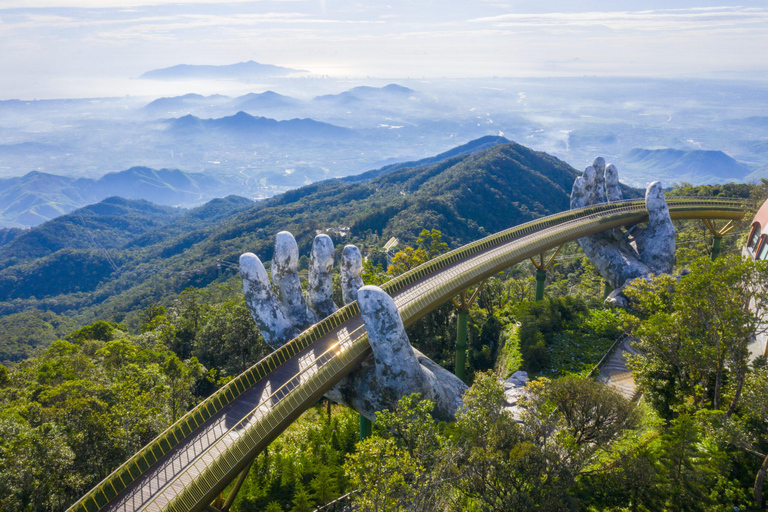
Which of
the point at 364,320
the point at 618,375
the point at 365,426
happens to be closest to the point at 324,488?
the point at 365,426

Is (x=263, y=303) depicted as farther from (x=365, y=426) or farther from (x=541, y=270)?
(x=541, y=270)

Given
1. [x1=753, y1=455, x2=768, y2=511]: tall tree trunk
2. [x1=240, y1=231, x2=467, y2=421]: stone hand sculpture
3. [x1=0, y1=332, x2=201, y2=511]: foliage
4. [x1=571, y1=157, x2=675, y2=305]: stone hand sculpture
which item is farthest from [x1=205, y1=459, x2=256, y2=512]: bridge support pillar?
[x1=571, y1=157, x2=675, y2=305]: stone hand sculpture

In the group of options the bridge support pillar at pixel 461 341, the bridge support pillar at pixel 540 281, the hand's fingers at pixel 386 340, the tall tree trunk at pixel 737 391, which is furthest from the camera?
the bridge support pillar at pixel 540 281

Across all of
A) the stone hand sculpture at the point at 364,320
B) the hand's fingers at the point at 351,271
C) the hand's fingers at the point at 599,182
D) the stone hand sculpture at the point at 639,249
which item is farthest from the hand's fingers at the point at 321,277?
the hand's fingers at the point at 599,182

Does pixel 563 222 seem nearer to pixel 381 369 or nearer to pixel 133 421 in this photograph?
pixel 381 369

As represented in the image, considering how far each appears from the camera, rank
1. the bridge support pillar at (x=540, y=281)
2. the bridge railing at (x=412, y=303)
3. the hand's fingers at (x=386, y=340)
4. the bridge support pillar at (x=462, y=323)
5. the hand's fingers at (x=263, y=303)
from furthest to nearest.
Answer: the bridge support pillar at (x=540, y=281)
the bridge support pillar at (x=462, y=323)
the hand's fingers at (x=263, y=303)
the hand's fingers at (x=386, y=340)
the bridge railing at (x=412, y=303)

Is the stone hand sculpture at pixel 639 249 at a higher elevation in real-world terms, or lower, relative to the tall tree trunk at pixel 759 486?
lower

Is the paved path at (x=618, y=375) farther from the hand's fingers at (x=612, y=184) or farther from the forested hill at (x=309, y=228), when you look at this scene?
the forested hill at (x=309, y=228)
